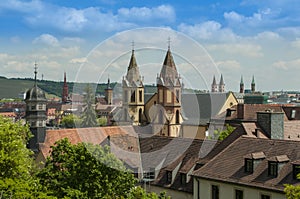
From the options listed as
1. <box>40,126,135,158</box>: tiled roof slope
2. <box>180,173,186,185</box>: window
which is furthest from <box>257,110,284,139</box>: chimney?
<box>40,126,135,158</box>: tiled roof slope

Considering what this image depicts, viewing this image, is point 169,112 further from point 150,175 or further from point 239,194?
point 239,194

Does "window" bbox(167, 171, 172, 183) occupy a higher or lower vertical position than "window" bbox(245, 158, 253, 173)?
lower

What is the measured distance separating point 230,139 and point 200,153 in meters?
2.87

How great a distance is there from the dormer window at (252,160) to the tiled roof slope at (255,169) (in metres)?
0.22

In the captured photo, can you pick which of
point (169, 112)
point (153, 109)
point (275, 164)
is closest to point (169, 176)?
point (275, 164)

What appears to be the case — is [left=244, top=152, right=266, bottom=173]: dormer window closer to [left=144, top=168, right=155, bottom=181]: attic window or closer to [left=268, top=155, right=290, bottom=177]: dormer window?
[left=268, top=155, right=290, bottom=177]: dormer window

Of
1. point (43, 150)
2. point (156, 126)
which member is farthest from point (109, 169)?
point (156, 126)

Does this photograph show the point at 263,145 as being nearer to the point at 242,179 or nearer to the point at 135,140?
the point at 242,179

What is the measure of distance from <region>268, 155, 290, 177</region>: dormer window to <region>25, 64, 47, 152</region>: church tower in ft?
88.4

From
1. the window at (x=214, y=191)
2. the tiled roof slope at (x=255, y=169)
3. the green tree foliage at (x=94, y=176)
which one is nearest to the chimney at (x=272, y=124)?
the tiled roof slope at (x=255, y=169)

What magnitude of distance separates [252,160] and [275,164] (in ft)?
5.05

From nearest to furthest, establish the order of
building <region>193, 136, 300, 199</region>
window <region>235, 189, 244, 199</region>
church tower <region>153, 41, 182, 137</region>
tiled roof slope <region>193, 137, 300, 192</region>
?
building <region>193, 136, 300, 199</region> → tiled roof slope <region>193, 137, 300, 192</region> → window <region>235, 189, 244, 199</region> → church tower <region>153, 41, 182, 137</region>

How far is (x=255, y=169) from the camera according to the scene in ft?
91.0

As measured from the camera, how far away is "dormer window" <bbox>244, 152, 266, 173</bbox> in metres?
27.7
